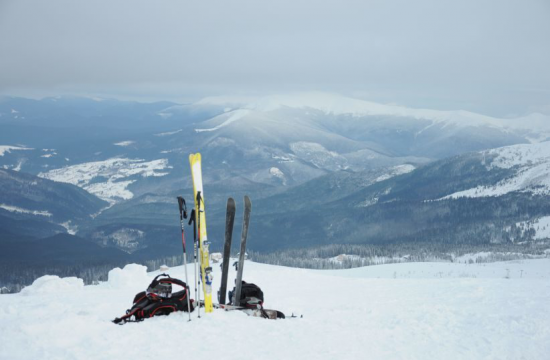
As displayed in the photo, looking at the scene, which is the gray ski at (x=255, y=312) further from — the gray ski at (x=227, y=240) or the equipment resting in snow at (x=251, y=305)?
the gray ski at (x=227, y=240)

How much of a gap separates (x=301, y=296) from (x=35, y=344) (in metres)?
12.3

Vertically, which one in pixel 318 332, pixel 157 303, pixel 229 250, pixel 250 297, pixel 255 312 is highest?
pixel 229 250

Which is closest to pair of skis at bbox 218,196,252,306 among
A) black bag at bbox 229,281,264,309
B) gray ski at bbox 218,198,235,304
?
gray ski at bbox 218,198,235,304

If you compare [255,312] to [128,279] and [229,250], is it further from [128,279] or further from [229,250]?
[128,279]

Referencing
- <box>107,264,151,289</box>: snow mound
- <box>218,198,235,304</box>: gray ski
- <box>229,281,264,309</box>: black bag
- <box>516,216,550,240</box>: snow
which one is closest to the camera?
<box>229,281,264,309</box>: black bag

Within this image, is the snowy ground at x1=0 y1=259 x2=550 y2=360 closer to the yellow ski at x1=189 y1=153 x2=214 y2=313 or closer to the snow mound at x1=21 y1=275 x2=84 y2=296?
the yellow ski at x1=189 y1=153 x2=214 y2=313

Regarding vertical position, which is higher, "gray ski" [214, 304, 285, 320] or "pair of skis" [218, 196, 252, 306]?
"pair of skis" [218, 196, 252, 306]

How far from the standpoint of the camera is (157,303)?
11852mm

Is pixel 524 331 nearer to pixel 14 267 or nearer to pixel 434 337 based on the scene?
pixel 434 337

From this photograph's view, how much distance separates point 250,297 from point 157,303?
118 inches

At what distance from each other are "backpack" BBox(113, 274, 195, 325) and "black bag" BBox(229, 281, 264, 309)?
173 centimetres

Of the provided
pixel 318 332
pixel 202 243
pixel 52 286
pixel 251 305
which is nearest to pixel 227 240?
pixel 202 243

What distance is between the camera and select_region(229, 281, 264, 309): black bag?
13.3m

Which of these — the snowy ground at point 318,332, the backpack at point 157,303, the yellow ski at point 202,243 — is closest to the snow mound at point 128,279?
the snowy ground at point 318,332
